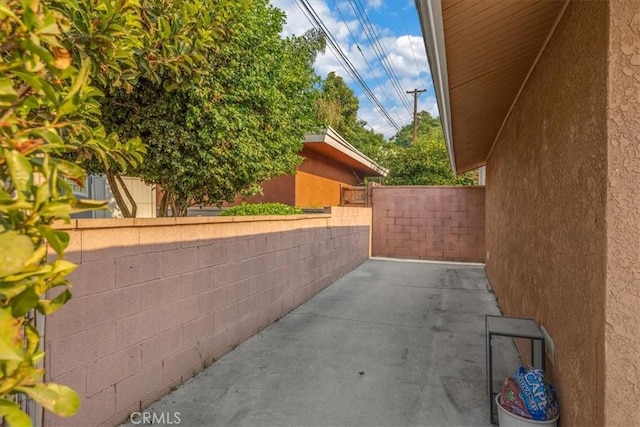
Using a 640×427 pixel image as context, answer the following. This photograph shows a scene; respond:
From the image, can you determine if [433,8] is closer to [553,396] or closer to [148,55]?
[148,55]

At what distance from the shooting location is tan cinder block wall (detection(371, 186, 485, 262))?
34.1 feet

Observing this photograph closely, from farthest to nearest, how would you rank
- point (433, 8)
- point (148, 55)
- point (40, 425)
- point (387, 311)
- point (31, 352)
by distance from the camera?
point (387, 311) → point (148, 55) → point (40, 425) → point (433, 8) → point (31, 352)

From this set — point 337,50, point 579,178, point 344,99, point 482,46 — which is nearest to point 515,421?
point 579,178

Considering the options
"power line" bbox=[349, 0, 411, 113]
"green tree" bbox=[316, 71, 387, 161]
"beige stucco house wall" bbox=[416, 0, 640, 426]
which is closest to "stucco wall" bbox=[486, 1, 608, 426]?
"beige stucco house wall" bbox=[416, 0, 640, 426]

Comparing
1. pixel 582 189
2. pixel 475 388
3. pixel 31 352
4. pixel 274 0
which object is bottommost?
pixel 475 388

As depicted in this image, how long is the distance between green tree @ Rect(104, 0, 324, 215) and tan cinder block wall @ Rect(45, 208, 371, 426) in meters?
0.79

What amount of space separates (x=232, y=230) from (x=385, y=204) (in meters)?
7.97

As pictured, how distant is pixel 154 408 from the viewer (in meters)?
2.67

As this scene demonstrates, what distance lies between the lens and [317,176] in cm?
1025

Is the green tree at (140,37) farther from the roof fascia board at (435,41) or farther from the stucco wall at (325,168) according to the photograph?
the stucco wall at (325,168)

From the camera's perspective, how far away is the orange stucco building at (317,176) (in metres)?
8.77

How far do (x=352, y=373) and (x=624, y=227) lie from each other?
8.00ft

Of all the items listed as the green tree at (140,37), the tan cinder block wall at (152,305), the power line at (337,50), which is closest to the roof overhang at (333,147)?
the power line at (337,50)

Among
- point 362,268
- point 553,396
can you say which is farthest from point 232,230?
point 362,268
